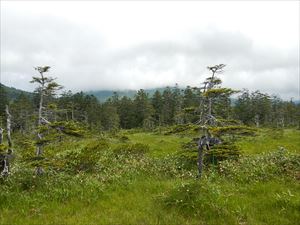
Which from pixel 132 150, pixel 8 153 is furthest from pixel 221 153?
pixel 8 153

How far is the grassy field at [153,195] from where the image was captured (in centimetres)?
948

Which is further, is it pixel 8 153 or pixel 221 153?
pixel 221 153

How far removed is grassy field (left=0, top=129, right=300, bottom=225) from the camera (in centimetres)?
948

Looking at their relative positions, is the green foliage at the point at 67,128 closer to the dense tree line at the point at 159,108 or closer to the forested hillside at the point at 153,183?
the forested hillside at the point at 153,183

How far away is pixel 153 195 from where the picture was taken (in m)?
11.7

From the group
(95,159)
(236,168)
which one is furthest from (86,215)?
(236,168)

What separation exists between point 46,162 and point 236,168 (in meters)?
8.47

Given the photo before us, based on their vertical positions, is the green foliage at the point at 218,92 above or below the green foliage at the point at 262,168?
above

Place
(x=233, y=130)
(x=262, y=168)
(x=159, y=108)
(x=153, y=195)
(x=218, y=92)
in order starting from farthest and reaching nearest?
(x=159, y=108) < (x=262, y=168) < (x=218, y=92) < (x=233, y=130) < (x=153, y=195)

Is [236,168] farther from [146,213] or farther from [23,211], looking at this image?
[23,211]

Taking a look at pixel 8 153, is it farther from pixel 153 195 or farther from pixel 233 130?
pixel 233 130

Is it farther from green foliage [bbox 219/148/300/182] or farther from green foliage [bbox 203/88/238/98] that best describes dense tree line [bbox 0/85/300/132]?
Result: green foliage [bbox 203/88/238/98]

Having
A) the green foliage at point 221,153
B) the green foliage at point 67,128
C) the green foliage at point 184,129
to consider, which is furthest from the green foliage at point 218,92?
the green foliage at point 67,128

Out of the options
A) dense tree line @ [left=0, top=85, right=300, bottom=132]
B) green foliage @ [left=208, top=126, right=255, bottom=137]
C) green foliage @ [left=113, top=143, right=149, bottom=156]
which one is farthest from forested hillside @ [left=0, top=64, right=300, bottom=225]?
dense tree line @ [left=0, top=85, right=300, bottom=132]
